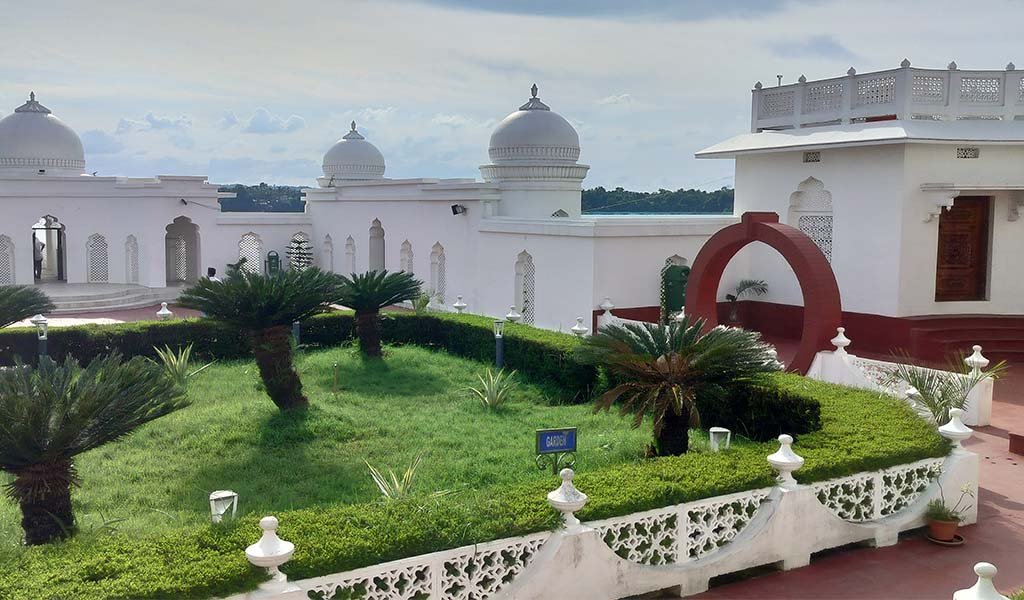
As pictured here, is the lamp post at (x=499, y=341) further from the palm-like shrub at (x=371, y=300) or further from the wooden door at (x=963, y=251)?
the wooden door at (x=963, y=251)

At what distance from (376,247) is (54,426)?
1810 cm

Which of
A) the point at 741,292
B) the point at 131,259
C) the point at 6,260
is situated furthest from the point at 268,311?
the point at 6,260

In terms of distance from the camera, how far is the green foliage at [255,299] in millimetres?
10820

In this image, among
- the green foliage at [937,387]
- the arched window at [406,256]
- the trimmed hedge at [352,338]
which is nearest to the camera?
the green foliage at [937,387]

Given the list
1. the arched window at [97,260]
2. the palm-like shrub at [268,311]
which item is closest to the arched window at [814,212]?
the palm-like shrub at [268,311]

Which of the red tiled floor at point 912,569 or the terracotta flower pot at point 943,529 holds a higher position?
the terracotta flower pot at point 943,529

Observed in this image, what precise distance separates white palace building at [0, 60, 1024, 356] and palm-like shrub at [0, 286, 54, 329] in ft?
27.9

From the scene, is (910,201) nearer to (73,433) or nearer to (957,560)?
(957,560)

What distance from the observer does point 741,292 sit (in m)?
17.3

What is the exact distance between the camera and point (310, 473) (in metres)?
8.52

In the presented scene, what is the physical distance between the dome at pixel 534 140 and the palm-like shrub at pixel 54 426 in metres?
15.4

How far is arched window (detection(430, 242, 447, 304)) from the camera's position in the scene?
21062 mm

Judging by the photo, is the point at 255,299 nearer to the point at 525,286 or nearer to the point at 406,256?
the point at 525,286

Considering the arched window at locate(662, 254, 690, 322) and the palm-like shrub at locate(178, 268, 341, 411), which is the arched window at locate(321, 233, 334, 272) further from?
the palm-like shrub at locate(178, 268, 341, 411)
